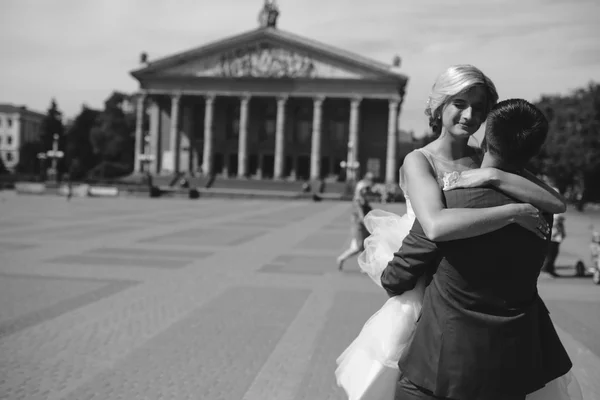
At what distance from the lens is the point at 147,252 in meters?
13.8

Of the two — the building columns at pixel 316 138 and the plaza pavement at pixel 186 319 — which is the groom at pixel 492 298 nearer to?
the plaza pavement at pixel 186 319

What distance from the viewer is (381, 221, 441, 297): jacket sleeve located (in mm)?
2256

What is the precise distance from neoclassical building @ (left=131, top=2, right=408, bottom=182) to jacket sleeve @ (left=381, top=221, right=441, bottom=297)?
194 feet

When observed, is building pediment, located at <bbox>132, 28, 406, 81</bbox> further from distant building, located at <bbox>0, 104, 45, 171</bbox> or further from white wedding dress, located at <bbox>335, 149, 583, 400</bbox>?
distant building, located at <bbox>0, 104, 45, 171</bbox>

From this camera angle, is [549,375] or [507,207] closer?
[507,207]

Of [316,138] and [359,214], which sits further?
[316,138]

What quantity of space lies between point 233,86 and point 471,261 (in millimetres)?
67089

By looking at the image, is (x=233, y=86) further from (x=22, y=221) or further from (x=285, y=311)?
(x=285, y=311)

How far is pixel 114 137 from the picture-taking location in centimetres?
8956

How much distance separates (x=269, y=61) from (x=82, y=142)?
153 ft

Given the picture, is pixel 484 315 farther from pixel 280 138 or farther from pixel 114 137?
pixel 114 137

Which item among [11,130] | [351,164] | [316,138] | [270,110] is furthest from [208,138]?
[11,130]

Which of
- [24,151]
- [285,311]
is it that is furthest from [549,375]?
[24,151]

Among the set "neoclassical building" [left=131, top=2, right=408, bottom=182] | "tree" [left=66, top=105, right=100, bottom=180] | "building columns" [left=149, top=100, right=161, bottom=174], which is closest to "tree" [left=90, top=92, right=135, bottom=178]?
"tree" [left=66, top=105, right=100, bottom=180]
